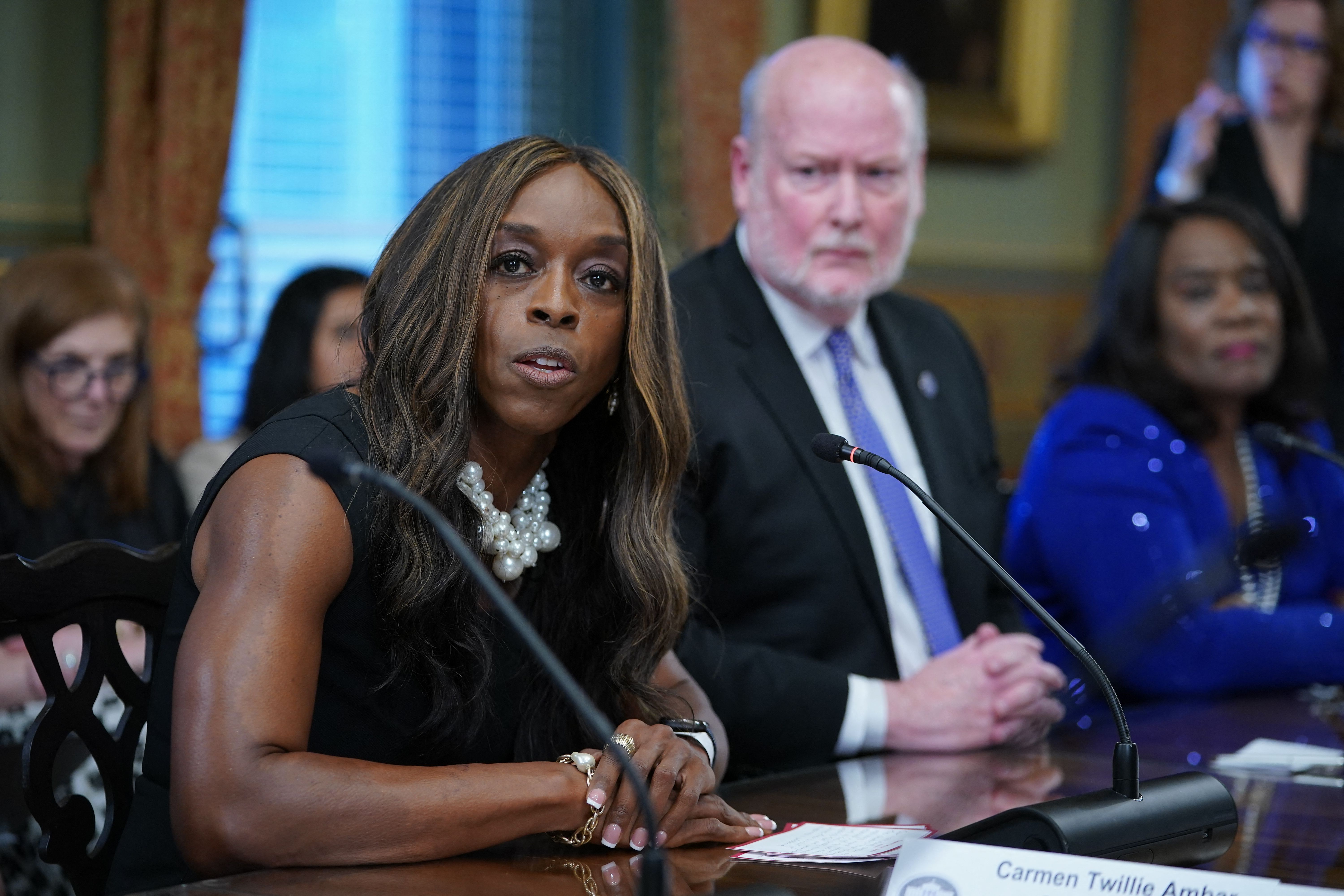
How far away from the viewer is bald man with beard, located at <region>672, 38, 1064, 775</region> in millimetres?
2236

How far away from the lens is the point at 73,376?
297 cm

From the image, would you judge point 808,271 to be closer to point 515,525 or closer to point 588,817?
point 515,525

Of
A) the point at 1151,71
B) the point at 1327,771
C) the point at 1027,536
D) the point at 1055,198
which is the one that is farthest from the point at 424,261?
the point at 1151,71

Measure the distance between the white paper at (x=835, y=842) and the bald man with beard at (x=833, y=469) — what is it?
1.98 ft

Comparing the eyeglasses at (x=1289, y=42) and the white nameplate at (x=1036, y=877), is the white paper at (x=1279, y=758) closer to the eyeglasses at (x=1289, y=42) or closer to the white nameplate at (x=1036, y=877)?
the white nameplate at (x=1036, y=877)

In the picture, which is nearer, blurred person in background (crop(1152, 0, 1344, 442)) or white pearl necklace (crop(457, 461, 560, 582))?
white pearl necklace (crop(457, 461, 560, 582))

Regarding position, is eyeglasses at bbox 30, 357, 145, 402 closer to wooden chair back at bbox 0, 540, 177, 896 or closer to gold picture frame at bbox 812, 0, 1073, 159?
wooden chair back at bbox 0, 540, 177, 896

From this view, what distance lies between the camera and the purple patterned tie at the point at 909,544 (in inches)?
98.4

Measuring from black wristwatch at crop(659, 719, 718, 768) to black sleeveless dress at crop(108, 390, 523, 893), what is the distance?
0.71 feet

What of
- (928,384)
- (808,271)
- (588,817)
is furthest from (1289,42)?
(588,817)

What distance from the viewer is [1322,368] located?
319 cm

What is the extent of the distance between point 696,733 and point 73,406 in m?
1.83

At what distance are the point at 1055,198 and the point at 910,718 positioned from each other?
4714mm

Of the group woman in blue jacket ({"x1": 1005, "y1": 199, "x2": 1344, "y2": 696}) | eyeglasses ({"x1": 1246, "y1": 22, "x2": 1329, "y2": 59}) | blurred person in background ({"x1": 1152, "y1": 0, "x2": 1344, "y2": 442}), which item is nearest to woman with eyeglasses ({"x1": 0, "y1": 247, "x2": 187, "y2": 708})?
woman in blue jacket ({"x1": 1005, "y1": 199, "x2": 1344, "y2": 696})
